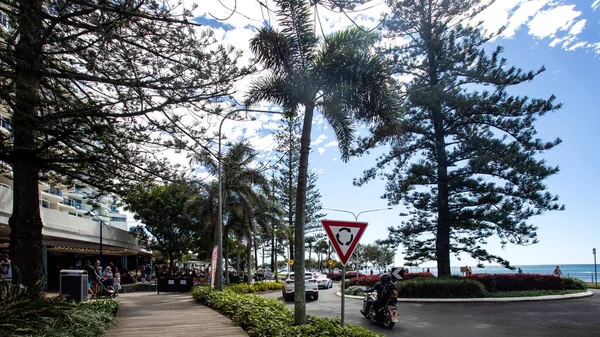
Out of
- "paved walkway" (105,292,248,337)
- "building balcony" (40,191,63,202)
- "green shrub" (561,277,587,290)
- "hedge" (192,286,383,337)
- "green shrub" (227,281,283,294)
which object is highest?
"building balcony" (40,191,63,202)

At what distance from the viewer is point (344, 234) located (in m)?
8.24

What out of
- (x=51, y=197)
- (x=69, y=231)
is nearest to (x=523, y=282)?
(x=69, y=231)

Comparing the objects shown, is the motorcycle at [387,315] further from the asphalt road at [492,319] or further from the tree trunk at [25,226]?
the tree trunk at [25,226]

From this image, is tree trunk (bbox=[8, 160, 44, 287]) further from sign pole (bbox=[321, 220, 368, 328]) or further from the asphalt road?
the asphalt road

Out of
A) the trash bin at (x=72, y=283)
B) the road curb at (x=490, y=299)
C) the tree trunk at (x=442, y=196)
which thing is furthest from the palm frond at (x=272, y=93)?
the tree trunk at (x=442, y=196)

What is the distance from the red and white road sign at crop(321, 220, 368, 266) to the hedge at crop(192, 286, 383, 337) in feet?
4.22

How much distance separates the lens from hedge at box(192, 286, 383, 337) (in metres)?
8.09

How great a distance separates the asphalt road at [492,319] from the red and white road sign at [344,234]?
4.31 m

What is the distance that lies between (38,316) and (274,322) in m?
4.23

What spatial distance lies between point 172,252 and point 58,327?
35488 mm

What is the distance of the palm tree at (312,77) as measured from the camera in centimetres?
973

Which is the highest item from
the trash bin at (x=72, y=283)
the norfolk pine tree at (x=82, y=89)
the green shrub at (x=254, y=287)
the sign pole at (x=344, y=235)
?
the norfolk pine tree at (x=82, y=89)

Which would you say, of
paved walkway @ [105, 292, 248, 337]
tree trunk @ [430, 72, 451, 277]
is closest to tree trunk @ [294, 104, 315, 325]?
paved walkway @ [105, 292, 248, 337]

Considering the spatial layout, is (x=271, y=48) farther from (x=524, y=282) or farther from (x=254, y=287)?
(x=254, y=287)
